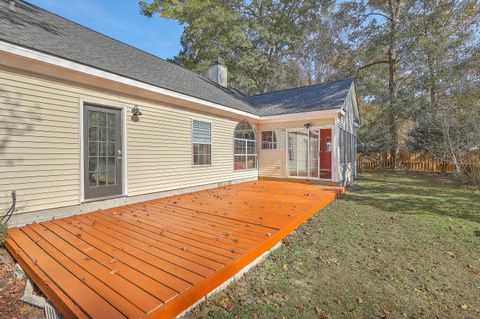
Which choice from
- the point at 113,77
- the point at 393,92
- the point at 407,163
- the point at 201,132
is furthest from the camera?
the point at 393,92

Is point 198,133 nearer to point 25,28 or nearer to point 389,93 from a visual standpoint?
point 25,28

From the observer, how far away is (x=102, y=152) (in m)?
4.93

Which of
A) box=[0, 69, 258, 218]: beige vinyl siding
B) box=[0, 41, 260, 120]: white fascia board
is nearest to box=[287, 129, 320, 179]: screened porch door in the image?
box=[0, 41, 260, 120]: white fascia board

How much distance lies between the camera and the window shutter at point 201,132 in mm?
7186

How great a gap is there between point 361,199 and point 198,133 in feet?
17.1

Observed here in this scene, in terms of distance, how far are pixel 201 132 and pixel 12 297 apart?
5.61m

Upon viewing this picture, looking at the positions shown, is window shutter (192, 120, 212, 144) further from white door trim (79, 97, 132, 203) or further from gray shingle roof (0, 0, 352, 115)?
white door trim (79, 97, 132, 203)

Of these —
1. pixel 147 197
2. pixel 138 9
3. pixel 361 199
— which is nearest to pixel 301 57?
pixel 138 9

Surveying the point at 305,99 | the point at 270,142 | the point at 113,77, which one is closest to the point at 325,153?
the point at 305,99

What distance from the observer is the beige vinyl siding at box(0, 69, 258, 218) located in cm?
372

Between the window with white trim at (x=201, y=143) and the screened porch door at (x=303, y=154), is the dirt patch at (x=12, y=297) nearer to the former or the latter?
the window with white trim at (x=201, y=143)

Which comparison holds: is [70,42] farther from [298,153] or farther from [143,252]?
[298,153]

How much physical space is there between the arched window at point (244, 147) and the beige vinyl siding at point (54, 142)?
127 inches

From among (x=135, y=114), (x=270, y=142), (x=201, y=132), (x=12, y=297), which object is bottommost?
(x=12, y=297)
